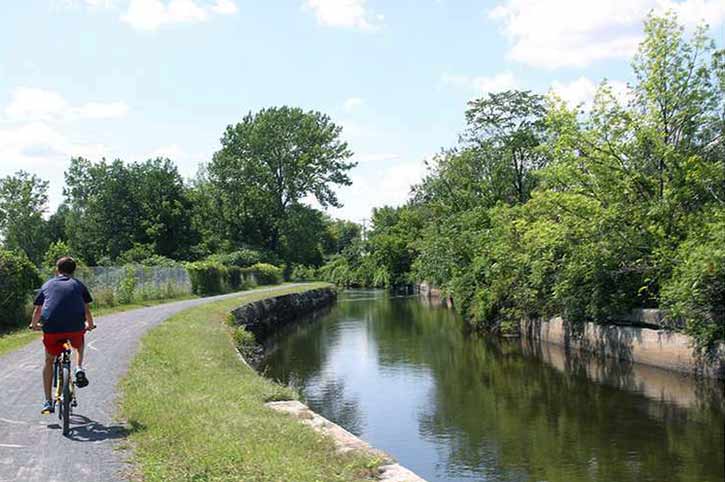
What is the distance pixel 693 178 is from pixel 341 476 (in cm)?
1606

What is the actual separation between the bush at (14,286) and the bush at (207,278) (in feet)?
57.7

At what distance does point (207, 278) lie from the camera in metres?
41.7

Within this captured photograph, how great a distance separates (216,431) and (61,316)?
248cm

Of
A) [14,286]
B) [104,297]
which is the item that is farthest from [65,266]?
[104,297]

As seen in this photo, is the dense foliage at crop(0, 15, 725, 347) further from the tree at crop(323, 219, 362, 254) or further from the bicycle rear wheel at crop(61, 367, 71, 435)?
the tree at crop(323, 219, 362, 254)

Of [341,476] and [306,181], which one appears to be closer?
[341,476]

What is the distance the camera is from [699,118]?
20469 millimetres

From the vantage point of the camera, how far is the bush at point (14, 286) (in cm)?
2111

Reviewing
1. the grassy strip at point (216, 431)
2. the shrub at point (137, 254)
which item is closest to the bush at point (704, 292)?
the grassy strip at point (216, 431)

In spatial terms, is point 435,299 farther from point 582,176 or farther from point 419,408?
point 419,408

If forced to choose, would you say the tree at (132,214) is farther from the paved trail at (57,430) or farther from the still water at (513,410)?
the paved trail at (57,430)

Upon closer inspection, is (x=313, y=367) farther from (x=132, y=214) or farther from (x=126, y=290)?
(x=132, y=214)

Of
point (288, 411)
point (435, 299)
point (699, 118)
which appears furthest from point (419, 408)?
point (435, 299)

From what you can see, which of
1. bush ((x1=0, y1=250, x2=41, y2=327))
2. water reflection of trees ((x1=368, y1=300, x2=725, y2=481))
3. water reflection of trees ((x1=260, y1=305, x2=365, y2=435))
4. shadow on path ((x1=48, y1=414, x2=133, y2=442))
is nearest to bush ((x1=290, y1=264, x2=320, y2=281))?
water reflection of trees ((x1=260, y1=305, x2=365, y2=435))
